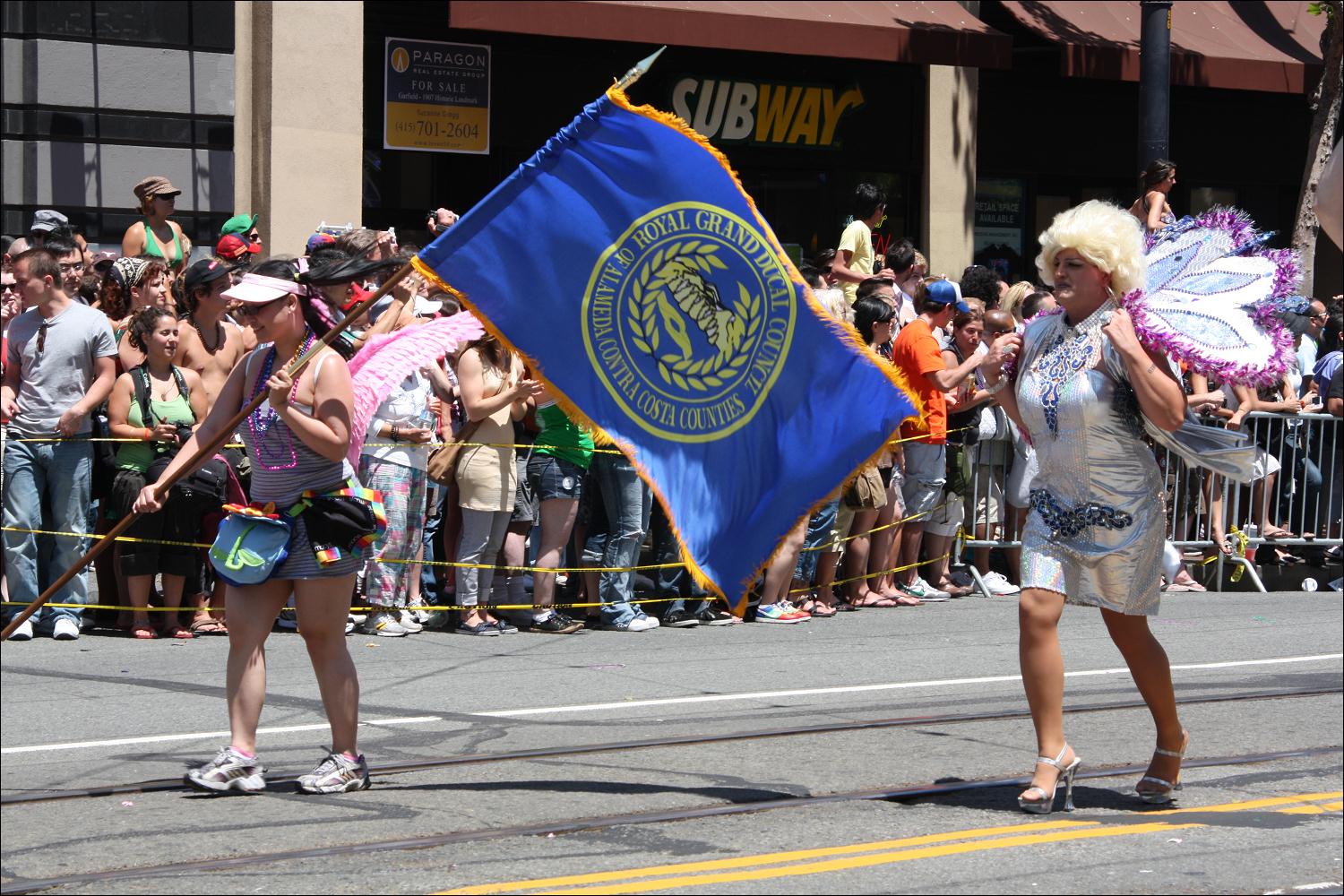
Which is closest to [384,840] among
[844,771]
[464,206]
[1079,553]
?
[844,771]

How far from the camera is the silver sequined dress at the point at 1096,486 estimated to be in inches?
251

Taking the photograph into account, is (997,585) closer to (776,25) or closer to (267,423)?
(776,25)

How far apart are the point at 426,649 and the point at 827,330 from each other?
13.9ft

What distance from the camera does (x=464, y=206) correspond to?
58.0 ft

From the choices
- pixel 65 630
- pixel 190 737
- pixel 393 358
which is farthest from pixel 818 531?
pixel 393 358

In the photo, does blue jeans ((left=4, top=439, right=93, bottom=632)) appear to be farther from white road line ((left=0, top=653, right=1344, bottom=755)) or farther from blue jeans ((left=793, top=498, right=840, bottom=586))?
blue jeans ((left=793, top=498, right=840, bottom=586))

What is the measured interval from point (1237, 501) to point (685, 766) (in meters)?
7.88

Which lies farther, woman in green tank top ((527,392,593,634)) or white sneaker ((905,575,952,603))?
white sneaker ((905,575,952,603))

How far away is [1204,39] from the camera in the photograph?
2009cm

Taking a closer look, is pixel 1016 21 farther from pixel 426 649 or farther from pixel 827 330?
pixel 827 330

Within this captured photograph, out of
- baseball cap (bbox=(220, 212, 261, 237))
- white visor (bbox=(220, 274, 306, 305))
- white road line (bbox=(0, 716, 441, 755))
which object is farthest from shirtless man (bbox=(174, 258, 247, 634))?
white visor (bbox=(220, 274, 306, 305))

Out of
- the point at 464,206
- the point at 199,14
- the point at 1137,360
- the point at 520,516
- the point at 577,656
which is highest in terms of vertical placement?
the point at 199,14

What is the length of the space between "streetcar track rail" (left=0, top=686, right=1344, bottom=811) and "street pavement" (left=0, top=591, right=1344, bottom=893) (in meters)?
0.05

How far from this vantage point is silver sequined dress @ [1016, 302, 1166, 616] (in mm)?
6379
